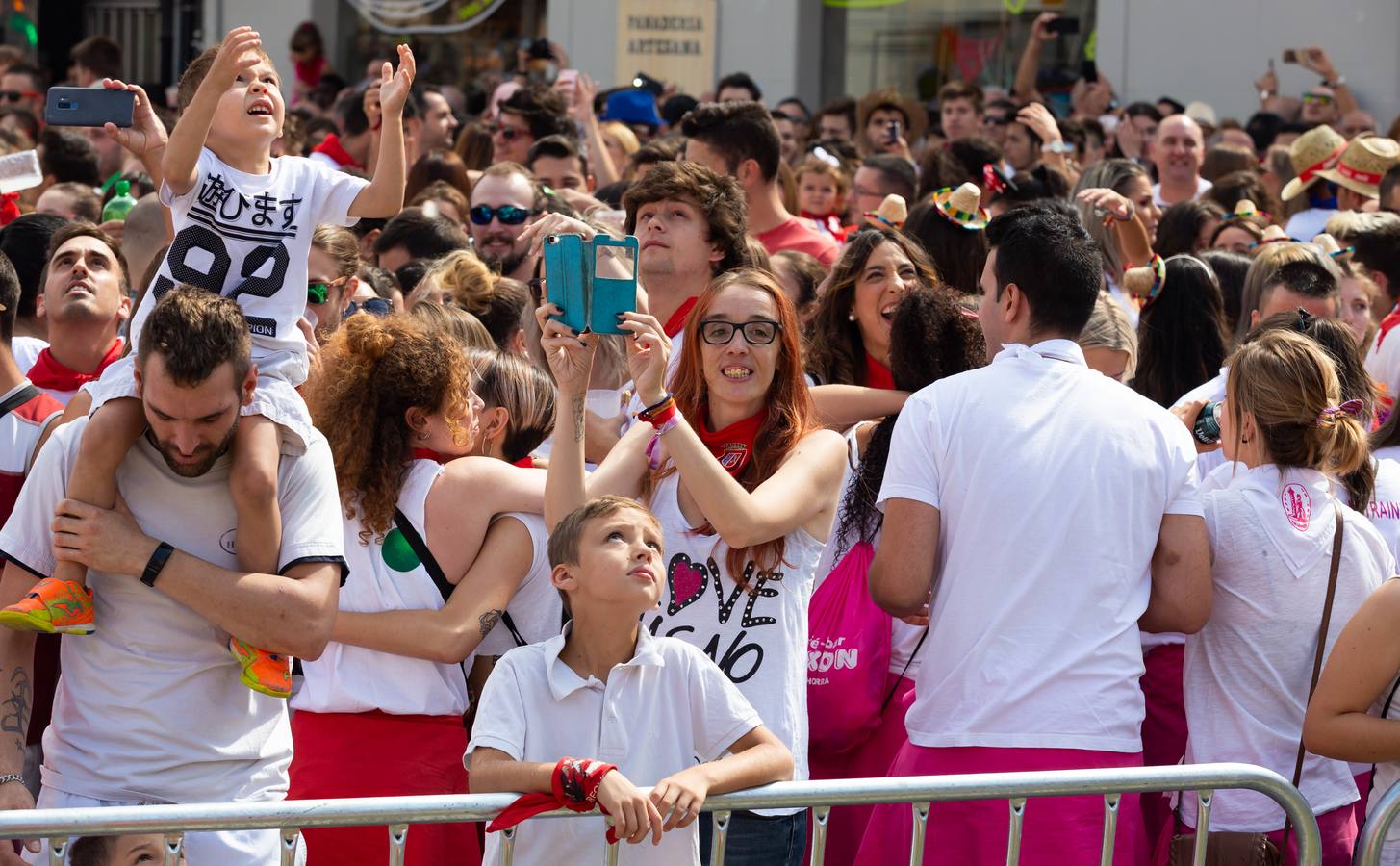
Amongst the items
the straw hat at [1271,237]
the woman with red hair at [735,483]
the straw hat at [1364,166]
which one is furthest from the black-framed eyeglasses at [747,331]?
the straw hat at [1364,166]

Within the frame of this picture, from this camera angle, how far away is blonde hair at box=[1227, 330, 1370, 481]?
12.1 ft

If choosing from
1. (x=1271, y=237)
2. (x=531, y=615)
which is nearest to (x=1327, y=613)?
(x=531, y=615)

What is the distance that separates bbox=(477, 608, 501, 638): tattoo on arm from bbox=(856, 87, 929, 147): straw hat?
8.94m

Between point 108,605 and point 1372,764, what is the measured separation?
9.30 feet

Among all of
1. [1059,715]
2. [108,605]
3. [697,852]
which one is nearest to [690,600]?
[697,852]

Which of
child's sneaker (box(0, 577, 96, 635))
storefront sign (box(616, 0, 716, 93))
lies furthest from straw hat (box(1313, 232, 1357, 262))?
storefront sign (box(616, 0, 716, 93))

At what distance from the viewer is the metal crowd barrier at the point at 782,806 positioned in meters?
2.72

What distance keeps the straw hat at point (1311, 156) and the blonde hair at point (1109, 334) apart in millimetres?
4226

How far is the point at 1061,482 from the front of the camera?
11.2 ft

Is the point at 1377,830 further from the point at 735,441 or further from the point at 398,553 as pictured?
the point at 398,553

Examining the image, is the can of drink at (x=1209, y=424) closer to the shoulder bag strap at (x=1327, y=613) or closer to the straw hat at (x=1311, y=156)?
the shoulder bag strap at (x=1327, y=613)

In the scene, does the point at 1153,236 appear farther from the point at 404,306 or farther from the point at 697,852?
the point at 697,852

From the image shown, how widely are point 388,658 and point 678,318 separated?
1508 millimetres

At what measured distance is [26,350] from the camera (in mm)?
4867
